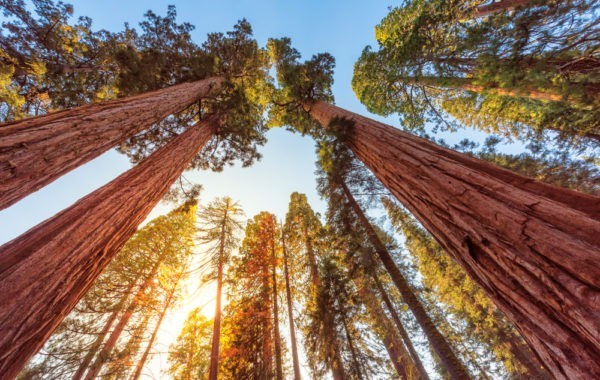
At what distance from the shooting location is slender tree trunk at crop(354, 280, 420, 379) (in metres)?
7.20

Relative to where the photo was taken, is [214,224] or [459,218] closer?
[459,218]

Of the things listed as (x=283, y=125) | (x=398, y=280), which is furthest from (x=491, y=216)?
(x=283, y=125)

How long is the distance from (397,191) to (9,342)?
10.4ft

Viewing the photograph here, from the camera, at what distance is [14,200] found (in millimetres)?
1667

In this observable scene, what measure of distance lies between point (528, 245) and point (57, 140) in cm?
372

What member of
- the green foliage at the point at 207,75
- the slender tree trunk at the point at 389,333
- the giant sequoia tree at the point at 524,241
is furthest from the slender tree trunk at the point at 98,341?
the giant sequoia tree at the point at 524,241

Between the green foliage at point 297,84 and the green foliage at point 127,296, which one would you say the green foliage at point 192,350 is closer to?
the green foliage at point 127,296

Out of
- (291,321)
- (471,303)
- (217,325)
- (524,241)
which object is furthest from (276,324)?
(471,303)

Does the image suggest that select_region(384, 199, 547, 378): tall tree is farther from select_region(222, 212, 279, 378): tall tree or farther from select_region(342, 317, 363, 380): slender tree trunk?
select_region(222, 212, 279, 378): tall tree

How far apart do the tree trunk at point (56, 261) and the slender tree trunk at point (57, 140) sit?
1.19ft

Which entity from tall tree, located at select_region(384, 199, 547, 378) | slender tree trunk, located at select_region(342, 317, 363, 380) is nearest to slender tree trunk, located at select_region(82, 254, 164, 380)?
slender tree trunk, located at select_region(342, 317, 363, 380)

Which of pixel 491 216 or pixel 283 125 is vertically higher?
pixel 283 125

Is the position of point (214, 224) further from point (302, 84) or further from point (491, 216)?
point (491, 216)

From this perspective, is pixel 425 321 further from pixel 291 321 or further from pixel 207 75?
pixel 207 75
